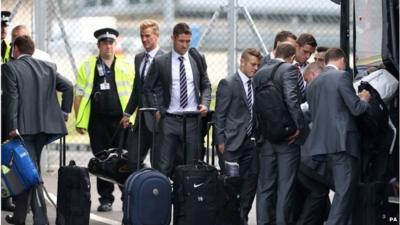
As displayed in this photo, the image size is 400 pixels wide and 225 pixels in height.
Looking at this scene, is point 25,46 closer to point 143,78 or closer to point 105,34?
point 143,78

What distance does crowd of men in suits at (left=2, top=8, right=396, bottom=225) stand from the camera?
10586mm

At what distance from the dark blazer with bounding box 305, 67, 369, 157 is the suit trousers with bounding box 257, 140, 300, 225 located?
51cm

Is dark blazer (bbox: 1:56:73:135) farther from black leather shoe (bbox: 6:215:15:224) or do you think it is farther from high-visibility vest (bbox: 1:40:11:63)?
high-visibility vest (bbox: 1:40:11:63)

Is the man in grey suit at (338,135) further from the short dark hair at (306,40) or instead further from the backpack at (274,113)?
the short dark hair at (306,40)

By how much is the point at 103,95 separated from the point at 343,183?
3.52m

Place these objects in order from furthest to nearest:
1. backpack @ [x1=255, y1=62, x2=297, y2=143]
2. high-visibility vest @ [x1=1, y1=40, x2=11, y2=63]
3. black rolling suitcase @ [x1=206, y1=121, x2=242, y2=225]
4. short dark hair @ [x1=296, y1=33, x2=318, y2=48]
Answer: high-visibility vest @ [x1=1, y1=40, x2=11, y2=63]
short dark hair @ [x1=296, y1=33, x2=318, y2=48]
black rolling suitcase @ [x1=206, y1=121, x2=242, y2=225]
backpack @ [x1=255, y1=62, x2=297, y2=143]

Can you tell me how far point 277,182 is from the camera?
11.4 m

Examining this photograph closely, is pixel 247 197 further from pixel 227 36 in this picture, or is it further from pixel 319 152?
pixel 227 36

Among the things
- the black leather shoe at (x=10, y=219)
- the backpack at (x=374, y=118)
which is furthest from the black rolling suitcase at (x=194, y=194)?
the black leather shoe at (x=10, y=219)

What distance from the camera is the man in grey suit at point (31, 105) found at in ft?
38.2

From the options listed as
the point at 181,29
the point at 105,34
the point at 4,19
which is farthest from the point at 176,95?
the point at 4,19

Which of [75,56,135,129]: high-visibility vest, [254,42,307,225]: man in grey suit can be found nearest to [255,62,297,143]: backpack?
[254,42,307,225]: man in grey suit

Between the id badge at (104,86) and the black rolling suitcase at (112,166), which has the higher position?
the id badge at (104,86)

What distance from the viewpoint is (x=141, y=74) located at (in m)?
12.7
